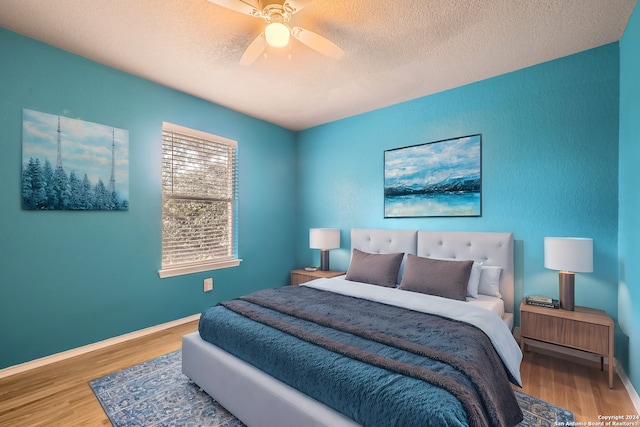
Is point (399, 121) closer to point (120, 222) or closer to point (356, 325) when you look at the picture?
point (356, 325)

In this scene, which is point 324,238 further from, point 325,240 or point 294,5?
point 294,5

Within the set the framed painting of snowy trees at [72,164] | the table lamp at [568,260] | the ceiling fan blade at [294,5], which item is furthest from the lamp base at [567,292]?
the framed painting of snowy trees at [72,164]

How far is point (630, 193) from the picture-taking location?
82.4 inches

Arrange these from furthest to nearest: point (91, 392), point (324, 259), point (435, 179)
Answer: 1. point (324, 259)
2. point (435, 179)
3. point (91, 392)

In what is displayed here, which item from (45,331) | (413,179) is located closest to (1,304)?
(45,331)

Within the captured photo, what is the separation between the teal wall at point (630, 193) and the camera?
1949 millimetres

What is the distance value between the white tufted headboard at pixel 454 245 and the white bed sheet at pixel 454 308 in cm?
43

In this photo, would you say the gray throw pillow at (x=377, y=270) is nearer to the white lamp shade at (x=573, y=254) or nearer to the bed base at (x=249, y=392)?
the white lamp shade at (x=573, y=254)

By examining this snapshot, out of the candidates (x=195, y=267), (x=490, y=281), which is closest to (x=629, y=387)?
(x=490, y=281)

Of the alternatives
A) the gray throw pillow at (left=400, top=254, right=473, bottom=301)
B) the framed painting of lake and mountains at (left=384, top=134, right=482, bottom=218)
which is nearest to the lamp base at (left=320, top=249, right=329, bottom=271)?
the framed painting of lake and mountains at (left=384, top=134, right=482, bottom=218)

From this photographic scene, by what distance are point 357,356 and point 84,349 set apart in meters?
2.66

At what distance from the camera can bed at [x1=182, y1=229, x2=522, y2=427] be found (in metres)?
1.22

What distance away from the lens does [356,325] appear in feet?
6.11

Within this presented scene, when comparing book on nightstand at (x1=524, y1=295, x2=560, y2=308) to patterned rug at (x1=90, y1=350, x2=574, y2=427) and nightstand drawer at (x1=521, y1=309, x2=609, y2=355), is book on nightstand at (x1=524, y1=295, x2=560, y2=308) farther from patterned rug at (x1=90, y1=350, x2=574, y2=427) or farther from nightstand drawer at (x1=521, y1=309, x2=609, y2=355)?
patterned rug at (x1=90, y1=350, x2=574, y2=427)
